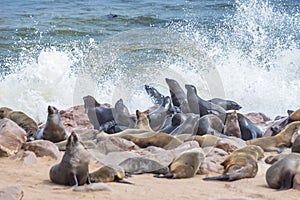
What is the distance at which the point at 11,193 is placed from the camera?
4.23 m

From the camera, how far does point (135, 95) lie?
10.8m

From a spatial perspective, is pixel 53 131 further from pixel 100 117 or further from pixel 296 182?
pixel 296 182

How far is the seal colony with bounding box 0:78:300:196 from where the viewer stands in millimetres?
5043

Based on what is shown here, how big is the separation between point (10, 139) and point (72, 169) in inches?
66.8

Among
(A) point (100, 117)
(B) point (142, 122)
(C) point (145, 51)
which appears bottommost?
(A) point (100, 117)

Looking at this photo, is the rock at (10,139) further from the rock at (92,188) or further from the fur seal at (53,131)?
the rock at (92,188)

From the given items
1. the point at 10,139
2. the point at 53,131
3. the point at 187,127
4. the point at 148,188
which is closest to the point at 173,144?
the point at 187,127

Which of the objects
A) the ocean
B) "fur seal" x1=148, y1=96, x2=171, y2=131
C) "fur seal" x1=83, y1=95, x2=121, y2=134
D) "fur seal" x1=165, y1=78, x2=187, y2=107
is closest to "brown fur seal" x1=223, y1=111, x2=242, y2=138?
→ "fur seal" x1=148, y1=96, x2=171, y2=131

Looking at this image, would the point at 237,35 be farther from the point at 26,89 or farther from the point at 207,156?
the point at 207,156

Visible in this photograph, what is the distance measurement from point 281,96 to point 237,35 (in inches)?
229

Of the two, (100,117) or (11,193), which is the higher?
(11,193)

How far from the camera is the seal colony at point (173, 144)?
5043mm

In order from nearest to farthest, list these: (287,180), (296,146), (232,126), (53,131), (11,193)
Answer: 1. (11,193)
2. (287,180)
3. (296,146)
4. (53,131)
5. (232,126)

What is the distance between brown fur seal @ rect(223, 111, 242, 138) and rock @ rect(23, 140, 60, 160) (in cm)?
240
